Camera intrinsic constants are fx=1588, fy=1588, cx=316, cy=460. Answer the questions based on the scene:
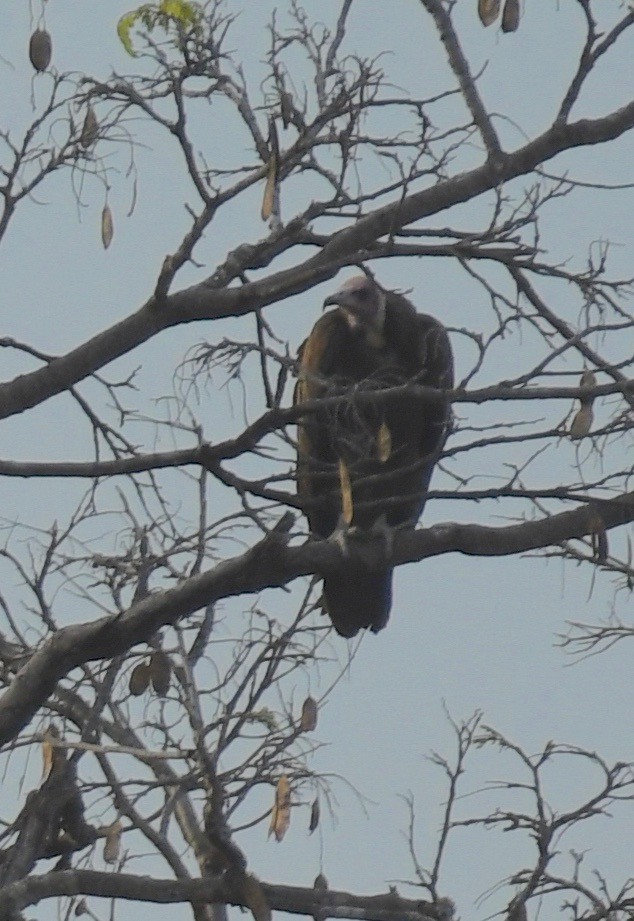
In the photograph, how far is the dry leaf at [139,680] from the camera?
3.95 m

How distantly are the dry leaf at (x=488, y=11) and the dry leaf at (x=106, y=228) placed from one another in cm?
117

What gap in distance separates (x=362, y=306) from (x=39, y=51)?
1376 mm

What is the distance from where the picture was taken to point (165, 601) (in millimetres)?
3662

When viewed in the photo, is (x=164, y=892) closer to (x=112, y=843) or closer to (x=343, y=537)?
(x=112, y=843)

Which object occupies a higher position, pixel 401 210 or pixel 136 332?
pixel 401 210

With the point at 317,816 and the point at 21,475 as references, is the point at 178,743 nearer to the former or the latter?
the point at 317,816

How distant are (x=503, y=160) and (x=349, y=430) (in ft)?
3.00

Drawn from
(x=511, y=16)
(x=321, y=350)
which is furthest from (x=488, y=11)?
(x=321, y=350)

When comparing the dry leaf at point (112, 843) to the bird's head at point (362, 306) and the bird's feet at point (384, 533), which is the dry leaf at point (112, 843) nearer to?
the bird's feet at point (384, 533)

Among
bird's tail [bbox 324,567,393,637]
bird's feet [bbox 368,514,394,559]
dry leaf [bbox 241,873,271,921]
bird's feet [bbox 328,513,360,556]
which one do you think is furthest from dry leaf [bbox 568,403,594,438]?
bird's tail [bbox 324,567,393,637]

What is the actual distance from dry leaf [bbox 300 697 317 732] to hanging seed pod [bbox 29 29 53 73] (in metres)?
1.93

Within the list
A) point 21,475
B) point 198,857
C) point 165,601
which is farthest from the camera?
point 198,857

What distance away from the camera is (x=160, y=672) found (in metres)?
3.96

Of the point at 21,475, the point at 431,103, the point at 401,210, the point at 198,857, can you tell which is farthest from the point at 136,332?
the point at 198,857
